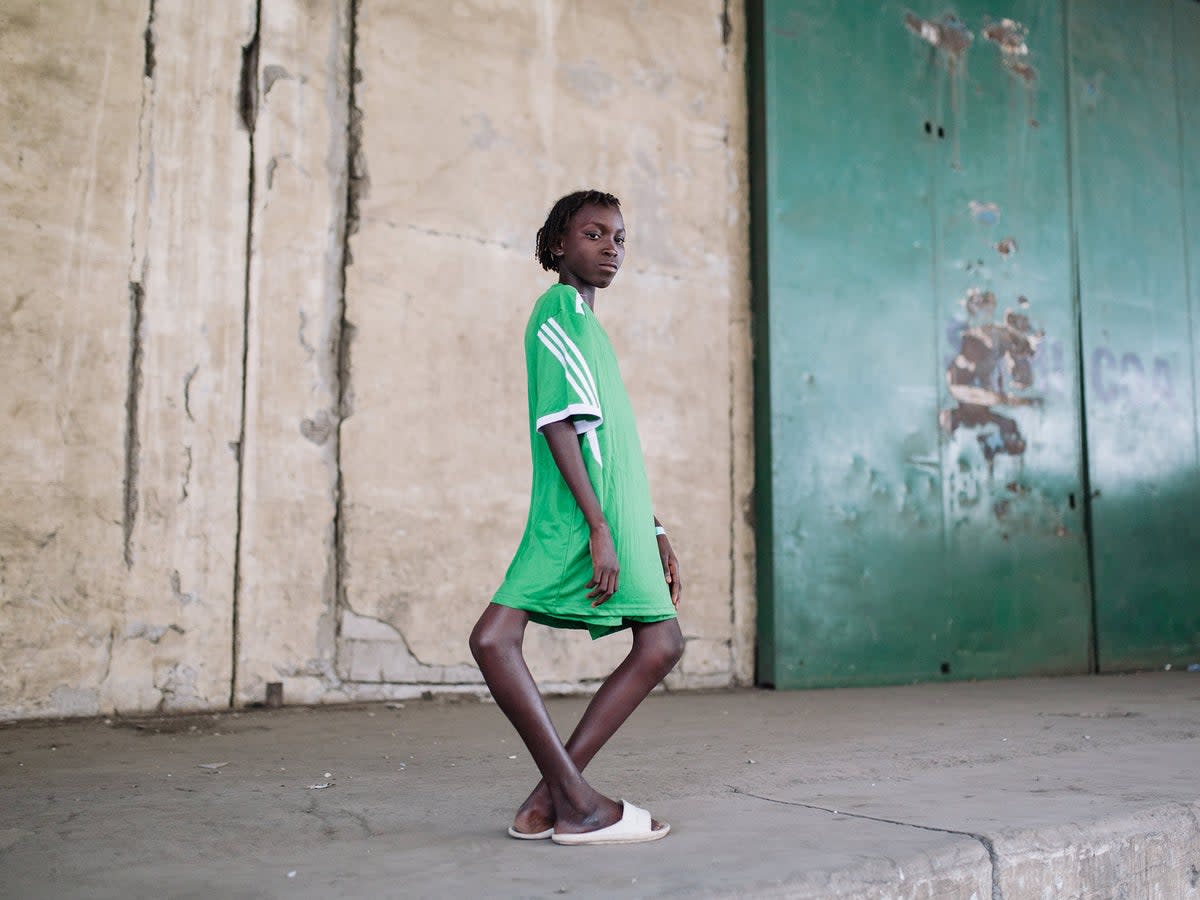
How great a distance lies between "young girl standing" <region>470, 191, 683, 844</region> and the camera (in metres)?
2.11

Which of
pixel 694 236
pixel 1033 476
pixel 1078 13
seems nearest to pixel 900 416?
pixel 1033 476

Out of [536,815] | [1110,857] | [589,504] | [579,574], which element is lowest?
[1110,857]

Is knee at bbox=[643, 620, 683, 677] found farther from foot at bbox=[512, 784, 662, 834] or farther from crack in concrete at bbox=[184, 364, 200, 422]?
crack in concrete at bbox=[184, 364, 200, 422]

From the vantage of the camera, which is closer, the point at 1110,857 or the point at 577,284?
the point at 1110,857

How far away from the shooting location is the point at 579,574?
7.02 ft

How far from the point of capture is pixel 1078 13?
23.2 feet

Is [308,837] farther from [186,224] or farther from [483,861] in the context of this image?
[186,224]

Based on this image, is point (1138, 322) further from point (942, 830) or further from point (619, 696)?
point (619, 696)

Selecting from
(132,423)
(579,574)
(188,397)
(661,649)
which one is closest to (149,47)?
(188,397)

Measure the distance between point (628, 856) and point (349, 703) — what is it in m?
2.78

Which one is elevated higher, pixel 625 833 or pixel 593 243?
pixel 593 243

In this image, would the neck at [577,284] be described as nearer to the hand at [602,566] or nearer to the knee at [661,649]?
the hand at [602,566]

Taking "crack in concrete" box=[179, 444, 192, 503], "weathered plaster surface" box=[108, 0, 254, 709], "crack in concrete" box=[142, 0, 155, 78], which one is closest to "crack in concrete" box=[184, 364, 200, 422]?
"weathered plaster surface" box=[108, 0, 254, 709]

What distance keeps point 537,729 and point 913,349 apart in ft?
14.9
